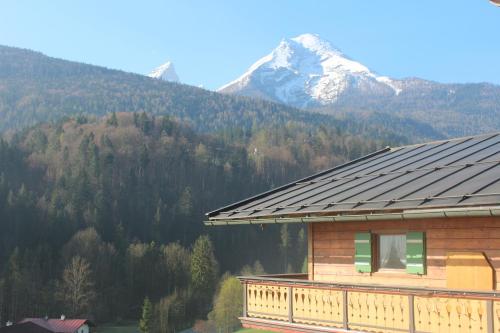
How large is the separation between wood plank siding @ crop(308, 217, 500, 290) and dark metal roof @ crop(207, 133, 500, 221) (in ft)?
3.00

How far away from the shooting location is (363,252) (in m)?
19.0

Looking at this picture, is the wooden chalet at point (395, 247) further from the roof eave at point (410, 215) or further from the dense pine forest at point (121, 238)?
the dense pine forest at point (121, 238)

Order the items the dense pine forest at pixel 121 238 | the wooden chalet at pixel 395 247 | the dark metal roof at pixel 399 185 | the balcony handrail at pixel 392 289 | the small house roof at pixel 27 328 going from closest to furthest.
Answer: the balcony handrail at pixel 392 289, the wooden chalet at pixel 395 247, the dark metal roof at pixel 399 185, the small house roof at pixel 27 328, the dense pine forest at pixel 121 238

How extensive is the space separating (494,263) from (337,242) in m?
5.07

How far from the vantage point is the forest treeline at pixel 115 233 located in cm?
12281

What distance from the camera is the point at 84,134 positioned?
196500 mm

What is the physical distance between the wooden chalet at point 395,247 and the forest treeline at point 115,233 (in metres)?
95.4

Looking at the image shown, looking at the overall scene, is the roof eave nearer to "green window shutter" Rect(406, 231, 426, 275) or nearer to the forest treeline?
"green window shutter" Rect(406, 231, 426, 275)

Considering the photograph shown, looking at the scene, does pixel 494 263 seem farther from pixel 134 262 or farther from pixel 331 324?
pixel 134 262

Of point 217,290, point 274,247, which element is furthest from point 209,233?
point 217,290

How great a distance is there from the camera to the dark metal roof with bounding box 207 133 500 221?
1611 centimetres

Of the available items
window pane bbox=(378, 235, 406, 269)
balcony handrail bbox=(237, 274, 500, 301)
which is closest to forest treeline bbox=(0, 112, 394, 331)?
balcony handrail bbox=(237, 274, 500, 301)

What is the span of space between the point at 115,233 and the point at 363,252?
473ft

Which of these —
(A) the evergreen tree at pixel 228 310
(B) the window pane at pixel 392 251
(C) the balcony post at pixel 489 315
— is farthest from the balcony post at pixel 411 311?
(A) the evergreen tree at pixel 228 310
